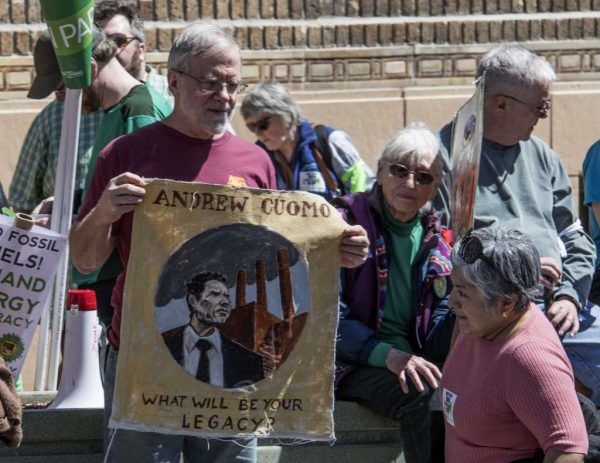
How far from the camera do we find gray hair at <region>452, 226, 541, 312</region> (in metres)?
4.55

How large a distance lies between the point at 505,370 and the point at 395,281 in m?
1.05

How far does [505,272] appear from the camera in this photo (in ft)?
14.9

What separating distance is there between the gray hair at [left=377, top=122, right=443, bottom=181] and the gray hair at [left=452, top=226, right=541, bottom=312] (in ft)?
→ 2.85

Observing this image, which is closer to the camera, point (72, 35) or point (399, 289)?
point (399, 289)

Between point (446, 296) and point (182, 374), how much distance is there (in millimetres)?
1360

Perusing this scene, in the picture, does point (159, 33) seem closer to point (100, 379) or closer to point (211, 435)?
point (100, 379)

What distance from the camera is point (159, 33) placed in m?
8.95

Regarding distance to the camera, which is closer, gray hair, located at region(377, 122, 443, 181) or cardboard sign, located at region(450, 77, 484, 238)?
cardboard sign, located at region(450, 77, 484, 238)

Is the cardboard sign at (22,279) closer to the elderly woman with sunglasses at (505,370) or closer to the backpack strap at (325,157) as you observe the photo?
the elderly woman with sunglasses at (505,370)

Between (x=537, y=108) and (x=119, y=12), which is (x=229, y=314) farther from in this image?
(x=119, y=12)

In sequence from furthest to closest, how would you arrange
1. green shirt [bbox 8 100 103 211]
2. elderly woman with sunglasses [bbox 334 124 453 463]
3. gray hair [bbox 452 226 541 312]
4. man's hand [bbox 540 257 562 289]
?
green shirt [bbox 8 100 103 211]
man's hand [bbox 540 257 562 289]
elderly woman with sunglasses [bbox 334 124 453 463]
gray hair [bbox 452 226 541 312]

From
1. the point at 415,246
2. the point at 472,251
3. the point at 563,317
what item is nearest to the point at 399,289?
the point at 415,246

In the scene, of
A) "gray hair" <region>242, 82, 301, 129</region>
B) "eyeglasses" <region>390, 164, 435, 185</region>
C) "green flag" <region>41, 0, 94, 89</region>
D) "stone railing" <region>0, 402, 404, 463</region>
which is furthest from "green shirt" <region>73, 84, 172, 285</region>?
"gray hair" <region>242, 82, 301, 129</region>

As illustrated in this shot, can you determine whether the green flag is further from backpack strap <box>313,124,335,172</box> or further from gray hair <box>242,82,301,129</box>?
backpack strap <box>313,124,335,172</box>
